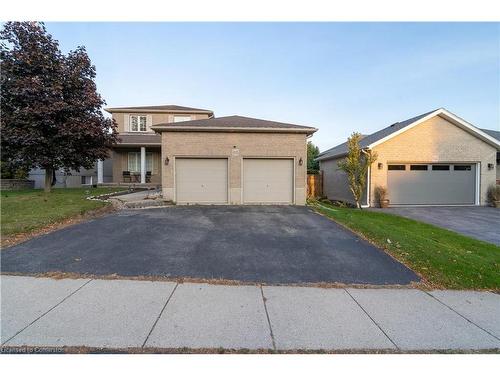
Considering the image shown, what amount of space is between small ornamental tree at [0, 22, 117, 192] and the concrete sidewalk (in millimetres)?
8939

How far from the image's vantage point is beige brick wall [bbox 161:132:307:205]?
11.5 m

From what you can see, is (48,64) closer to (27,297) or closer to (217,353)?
(27,297)

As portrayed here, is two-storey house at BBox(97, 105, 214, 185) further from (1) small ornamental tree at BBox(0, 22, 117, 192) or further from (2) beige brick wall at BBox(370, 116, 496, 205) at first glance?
(2) beige brick wall at BBox(370, 116, 496, 205)

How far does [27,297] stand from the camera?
11.1ft

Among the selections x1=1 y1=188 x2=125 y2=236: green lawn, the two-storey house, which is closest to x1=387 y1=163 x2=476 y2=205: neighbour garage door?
x1=1 y1=188 x2=125 y2=236: green lawn

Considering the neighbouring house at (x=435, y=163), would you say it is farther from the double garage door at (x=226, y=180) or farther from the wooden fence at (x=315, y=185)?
the double garage door at (x=226, y=180)

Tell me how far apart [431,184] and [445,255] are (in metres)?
10.5

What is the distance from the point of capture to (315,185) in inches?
709

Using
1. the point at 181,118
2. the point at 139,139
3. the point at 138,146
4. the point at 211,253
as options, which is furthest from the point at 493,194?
the point at 139,139

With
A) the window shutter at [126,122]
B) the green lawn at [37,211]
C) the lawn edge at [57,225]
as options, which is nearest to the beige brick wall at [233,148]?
the lawn edge at [57,225]

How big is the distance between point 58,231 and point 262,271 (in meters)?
5.58

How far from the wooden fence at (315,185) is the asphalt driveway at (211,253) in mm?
9871

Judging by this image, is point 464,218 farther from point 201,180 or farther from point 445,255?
point 201,180

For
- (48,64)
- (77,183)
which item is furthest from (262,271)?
(77,183)
